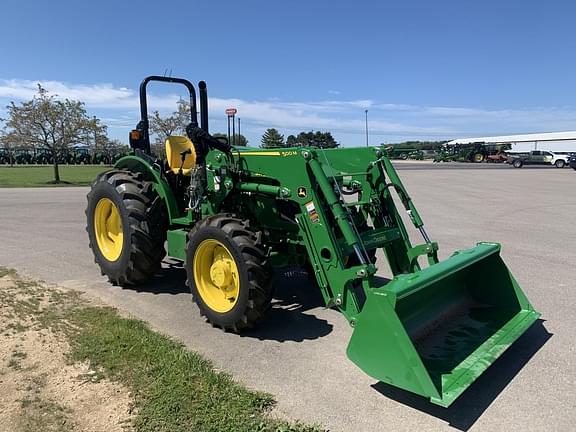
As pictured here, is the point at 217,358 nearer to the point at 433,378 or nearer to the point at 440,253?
the point at 433,378

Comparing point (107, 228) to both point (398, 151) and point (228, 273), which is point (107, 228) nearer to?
point (228, 273)

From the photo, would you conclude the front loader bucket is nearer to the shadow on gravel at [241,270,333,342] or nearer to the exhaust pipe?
the shadow on gravel at [241,270,333,342]

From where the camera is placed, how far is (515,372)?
3.85m

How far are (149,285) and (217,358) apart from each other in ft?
7.74

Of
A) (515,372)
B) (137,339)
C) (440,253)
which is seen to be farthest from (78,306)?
(440,253)

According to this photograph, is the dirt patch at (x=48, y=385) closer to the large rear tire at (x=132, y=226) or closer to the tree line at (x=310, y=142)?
the large rear tire at (x=132, y=226)

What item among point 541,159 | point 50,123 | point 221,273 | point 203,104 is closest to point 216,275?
point 221,273

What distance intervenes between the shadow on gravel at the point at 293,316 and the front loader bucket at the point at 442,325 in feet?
3.45

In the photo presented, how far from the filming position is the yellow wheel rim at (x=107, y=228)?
642 centimetres

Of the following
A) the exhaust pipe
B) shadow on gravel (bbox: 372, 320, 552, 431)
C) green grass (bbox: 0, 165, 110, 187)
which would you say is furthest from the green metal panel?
green grass (bbox: 0, 165, 110, 187)

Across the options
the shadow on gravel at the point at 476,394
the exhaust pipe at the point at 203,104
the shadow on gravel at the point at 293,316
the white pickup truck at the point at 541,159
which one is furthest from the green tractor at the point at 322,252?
the white pickup truck at the point at 541,159

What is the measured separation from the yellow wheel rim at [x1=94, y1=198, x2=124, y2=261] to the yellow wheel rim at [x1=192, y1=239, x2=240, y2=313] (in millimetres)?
2013

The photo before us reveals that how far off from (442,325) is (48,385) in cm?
321

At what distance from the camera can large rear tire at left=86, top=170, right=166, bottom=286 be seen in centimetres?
563
